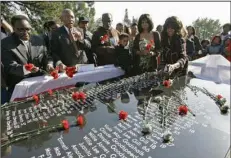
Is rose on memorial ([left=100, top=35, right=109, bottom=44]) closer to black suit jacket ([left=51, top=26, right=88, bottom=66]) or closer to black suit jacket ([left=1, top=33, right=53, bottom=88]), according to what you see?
black suit jacket ([left=51, top=26, right=88, bottom=66])

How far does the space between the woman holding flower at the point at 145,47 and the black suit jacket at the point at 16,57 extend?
1.04 metres

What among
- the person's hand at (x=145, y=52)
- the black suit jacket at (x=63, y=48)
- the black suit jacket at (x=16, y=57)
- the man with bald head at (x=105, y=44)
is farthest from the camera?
the man with bald head at (x=105, y=44)

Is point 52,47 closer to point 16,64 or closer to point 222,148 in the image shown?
point 16,64

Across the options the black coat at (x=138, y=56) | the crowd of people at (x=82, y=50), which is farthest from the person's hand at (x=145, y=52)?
the black coat at (x=138, y=56)

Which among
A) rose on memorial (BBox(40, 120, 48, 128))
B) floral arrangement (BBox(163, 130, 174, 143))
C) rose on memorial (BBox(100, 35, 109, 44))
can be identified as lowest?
floral arrangement (BBox(163, 130, 174, 143))

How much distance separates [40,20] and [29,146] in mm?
11069

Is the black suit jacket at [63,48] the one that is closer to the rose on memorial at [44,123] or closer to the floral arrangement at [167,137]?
the rose on memorial at [44,123]

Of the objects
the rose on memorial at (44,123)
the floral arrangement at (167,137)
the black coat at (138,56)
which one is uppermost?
the black coat at (138,56)

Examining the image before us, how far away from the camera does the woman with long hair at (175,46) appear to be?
9.00 feet

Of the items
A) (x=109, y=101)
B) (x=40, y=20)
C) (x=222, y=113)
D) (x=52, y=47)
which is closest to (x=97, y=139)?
(x=109, y=101)

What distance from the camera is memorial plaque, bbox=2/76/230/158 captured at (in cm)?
120

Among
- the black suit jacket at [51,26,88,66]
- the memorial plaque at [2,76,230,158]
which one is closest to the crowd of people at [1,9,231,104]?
the black suit jacket at [51,26,88,66]

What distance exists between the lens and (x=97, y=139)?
1.31 m

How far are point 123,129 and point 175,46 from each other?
163cm
